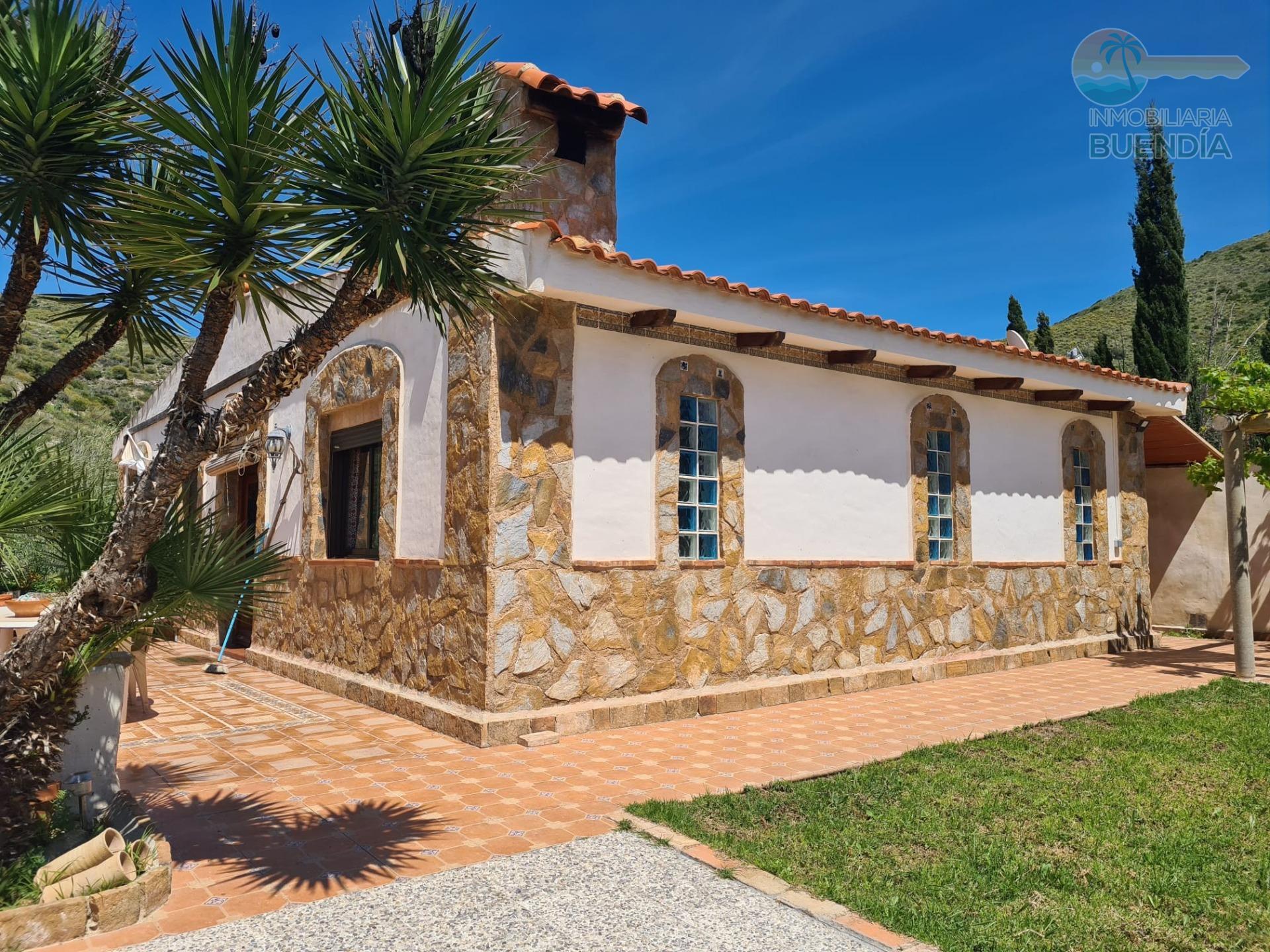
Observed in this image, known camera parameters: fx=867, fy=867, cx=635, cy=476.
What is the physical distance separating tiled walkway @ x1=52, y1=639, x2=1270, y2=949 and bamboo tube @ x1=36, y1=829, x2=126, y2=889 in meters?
0.35

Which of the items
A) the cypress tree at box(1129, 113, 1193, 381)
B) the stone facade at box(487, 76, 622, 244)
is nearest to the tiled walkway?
the stone facade at box(487, 76, 622, 244)

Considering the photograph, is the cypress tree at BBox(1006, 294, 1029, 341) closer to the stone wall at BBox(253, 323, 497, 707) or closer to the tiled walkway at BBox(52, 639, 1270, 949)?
the tiled walkway at BBox(52, 639, 1270, 949)

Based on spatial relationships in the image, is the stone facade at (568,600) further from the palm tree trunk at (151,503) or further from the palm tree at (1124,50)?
the palm tree at (1124,50)

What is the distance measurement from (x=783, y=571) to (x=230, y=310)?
6.42 meters

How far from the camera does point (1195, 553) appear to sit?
1460 cm

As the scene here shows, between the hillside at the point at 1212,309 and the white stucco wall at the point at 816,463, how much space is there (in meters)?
23.2

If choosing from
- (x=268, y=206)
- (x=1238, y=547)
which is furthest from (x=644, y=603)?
(x=1238, y=547)

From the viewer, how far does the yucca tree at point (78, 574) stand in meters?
3.69

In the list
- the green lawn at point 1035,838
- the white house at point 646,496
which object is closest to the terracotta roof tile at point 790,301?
the white house at point 646,496

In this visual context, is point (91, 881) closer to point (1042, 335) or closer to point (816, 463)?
point (816, 463)

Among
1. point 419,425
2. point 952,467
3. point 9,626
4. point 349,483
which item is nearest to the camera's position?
point 9,626

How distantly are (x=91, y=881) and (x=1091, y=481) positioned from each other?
13.0 m

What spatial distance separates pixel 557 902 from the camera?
3.82m

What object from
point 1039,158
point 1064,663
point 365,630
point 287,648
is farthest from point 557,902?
point 1039,158
